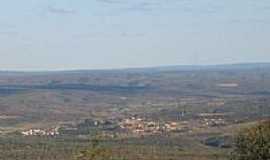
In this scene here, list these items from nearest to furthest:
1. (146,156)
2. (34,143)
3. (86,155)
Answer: (86,155) < (146,156) < (34,143)

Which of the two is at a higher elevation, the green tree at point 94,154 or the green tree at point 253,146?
the green tree at point 94,154

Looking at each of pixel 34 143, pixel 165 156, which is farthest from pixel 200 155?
pixel 34 143

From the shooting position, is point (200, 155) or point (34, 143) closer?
point (200, 155)

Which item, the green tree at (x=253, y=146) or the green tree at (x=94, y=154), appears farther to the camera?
the green tree at (x=253, y=146)

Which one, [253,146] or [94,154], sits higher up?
[94,154]

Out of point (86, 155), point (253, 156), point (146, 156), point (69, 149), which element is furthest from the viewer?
point (69, 149)

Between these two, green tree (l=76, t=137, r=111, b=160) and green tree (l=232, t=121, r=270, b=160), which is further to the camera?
green tree (l=232, t=121, r=270, b=160)

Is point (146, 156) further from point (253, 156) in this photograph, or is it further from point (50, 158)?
point (253, 156)

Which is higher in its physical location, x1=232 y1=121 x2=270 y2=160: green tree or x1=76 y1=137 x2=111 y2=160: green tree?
x1=76 y1=137 x2=111 y2=160: green tree
